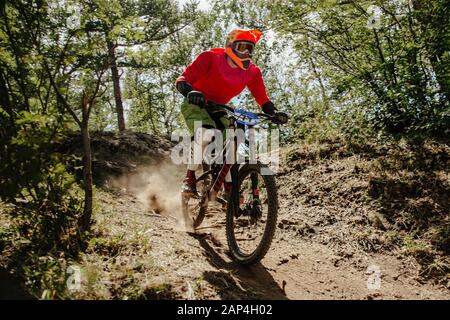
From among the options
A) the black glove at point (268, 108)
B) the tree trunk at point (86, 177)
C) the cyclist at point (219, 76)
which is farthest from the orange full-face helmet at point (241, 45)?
the tree trunk at point (86, 177)

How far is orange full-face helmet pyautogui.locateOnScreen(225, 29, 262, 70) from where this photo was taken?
4531 mm

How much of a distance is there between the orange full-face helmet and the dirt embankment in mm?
2302

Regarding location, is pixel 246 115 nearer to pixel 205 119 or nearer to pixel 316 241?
pixel 205 119

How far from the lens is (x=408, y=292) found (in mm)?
3777

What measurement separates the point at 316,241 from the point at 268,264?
986 mm

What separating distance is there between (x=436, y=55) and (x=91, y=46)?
16.9ft

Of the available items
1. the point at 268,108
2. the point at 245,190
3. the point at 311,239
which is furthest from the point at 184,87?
the point at 311,239

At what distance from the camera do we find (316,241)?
496cm

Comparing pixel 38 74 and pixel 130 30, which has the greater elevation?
pixel 130 30

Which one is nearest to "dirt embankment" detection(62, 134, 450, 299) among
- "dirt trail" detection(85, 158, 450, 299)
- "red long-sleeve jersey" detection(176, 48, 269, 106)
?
"dirt trail" detection(85, 158, 450, 299)

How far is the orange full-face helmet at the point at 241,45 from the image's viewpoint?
4531 mm

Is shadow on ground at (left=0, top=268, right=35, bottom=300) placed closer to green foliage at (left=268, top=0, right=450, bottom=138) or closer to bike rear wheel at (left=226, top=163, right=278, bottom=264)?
bike rear wheel at (left=226, top=163, right=278, bottom=264)

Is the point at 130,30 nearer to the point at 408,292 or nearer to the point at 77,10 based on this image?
the point at 77,10
